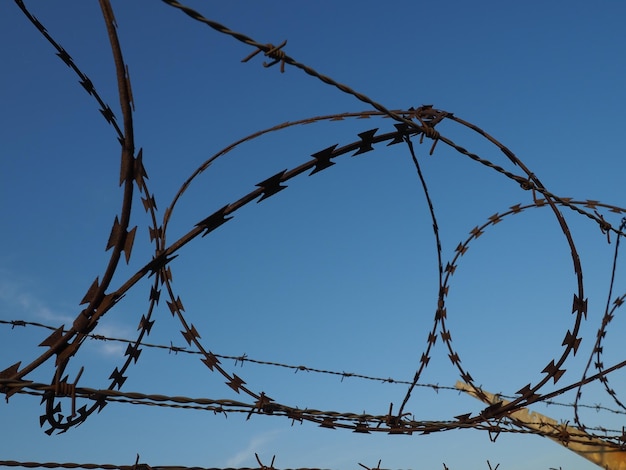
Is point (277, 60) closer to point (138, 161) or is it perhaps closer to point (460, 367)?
point (138, 161)

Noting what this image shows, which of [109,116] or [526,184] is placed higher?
[526,184]

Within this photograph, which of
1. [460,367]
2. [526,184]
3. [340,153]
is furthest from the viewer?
[460,367]

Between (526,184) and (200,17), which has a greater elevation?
(526,184)

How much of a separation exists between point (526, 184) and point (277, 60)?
197 centimetres

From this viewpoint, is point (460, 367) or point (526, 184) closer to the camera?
point (526, 184)

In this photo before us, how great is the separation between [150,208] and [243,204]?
979mm

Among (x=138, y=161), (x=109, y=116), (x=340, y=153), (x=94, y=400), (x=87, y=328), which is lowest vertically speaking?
(x=94, y=400)

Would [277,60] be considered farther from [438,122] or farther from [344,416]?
[344,416]

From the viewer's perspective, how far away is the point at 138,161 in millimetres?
2227

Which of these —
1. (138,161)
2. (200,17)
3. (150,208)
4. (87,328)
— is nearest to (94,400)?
(87,328)

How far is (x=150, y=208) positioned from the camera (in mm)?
3268

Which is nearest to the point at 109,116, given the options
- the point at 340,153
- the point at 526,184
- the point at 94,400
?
the point at 340,153

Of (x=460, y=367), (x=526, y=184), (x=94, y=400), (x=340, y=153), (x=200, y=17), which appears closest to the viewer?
(x=200, y=17)

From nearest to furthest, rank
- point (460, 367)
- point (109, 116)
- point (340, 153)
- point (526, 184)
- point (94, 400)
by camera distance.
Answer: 1. point (94, 400)
2. point (340, 153)
3. point (109, 116)
4. point (526, 184)
5. point (460, 367)
